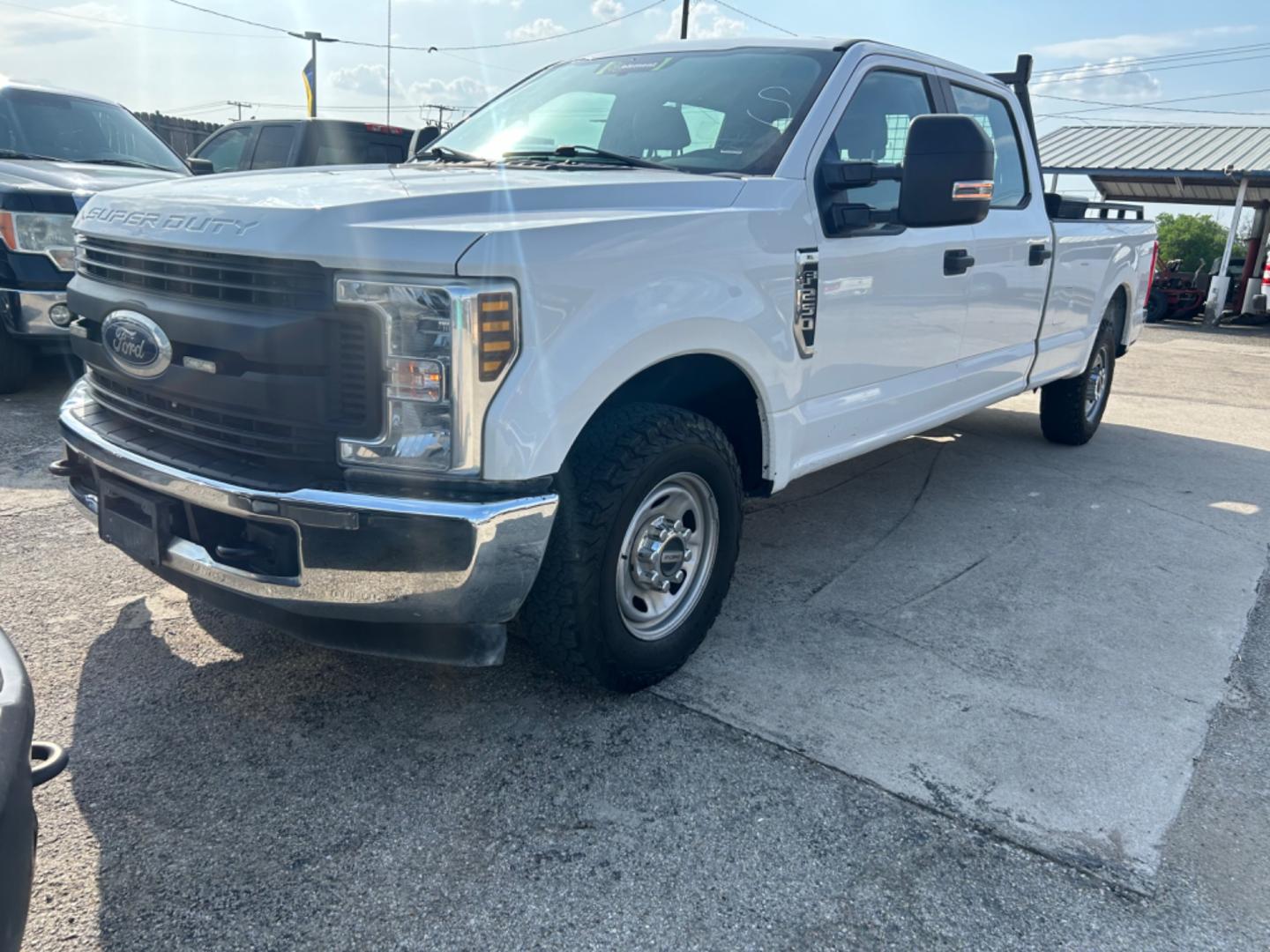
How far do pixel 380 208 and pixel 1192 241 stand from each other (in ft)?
88.4

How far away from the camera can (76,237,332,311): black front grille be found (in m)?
2.26

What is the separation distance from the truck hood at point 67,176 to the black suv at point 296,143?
417 centimetres

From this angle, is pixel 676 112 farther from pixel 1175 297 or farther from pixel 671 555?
pixel 1175 297

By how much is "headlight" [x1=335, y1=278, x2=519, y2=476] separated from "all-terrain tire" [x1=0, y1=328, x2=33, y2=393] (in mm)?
4748

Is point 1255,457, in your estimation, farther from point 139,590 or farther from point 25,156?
point 25,156

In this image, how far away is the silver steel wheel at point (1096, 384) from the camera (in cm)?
632

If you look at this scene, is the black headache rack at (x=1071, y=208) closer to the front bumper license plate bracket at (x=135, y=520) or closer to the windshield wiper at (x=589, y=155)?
the windshield wiper at (x=589, y=155)

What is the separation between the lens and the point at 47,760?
1.59 metres

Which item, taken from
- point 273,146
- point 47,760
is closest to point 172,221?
point 47,760

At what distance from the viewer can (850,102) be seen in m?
3.52

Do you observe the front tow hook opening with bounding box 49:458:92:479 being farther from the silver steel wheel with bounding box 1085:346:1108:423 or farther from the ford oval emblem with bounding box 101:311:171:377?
the silver steel wheel with bounding box 1085:346:1108:423

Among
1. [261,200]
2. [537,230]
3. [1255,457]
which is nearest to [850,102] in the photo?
A: [537,230]

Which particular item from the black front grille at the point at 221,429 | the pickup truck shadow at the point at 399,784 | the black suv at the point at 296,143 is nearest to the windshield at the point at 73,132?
the black suv at the point at 296,143

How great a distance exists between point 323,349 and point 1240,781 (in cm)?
258
